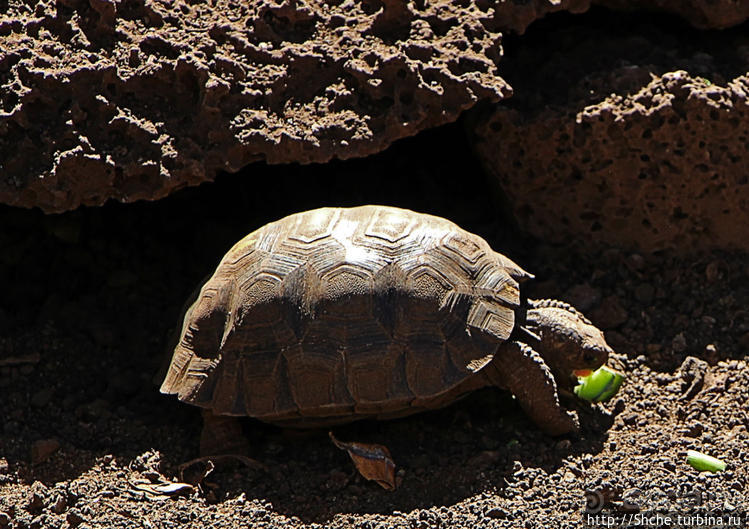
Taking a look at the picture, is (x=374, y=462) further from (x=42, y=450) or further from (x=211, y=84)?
(x=211, y=84)

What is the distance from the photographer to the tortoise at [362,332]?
3.80m

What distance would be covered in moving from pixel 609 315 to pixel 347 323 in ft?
4.64

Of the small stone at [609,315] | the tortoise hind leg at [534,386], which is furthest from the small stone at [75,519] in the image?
the small stone at [609,315]

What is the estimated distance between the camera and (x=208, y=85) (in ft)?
13.9

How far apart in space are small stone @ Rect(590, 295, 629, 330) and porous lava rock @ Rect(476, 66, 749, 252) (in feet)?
1.17

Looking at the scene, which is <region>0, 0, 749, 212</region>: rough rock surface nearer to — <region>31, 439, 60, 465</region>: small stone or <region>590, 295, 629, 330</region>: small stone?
<region>31, 439, 60, 465</region>: small stone

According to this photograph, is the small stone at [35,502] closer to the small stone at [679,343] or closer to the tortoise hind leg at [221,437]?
the tortoise hind leg at [221,437]

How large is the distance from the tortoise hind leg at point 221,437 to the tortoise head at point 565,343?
4.14ft

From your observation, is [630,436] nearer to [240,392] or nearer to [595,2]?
[240,392]

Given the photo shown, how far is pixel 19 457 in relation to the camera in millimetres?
3961

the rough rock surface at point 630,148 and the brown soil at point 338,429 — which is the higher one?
the rough rock surface at point 630,148

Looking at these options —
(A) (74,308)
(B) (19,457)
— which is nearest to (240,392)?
(B) (19,457)

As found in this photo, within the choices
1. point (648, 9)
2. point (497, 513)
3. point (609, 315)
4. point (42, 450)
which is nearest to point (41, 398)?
point (42, 450)

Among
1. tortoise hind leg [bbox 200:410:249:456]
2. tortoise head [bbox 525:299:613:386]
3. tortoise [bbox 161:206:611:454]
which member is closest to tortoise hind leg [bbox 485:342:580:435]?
tortoise [bbox 161:206:611:454]
